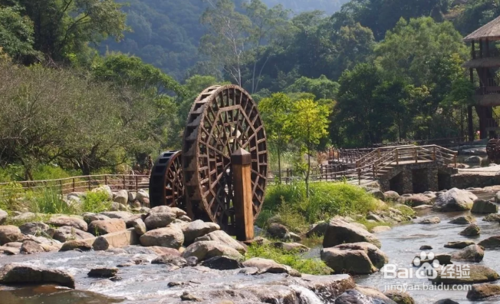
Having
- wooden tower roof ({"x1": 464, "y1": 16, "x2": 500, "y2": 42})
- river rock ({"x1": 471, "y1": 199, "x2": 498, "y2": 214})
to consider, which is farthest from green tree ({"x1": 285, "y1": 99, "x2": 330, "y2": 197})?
wooden tower roof ({"x1": 464, "y1": 16, "x2": 500, "y2": 42})

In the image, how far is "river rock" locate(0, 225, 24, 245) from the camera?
17516mm

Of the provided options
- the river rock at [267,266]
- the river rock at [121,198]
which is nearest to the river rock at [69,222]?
the river rock at [267,266]

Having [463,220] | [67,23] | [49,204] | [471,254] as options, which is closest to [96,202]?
[49,204]

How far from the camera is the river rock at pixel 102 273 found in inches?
580

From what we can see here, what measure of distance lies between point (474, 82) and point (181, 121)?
19.6 metres

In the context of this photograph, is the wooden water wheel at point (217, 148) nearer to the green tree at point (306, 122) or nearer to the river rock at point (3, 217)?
the green tree at point (306, 122)

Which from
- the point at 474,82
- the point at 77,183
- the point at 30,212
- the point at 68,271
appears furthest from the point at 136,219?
the point at 474,82

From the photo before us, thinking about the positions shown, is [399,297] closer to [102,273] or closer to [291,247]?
[102,273]

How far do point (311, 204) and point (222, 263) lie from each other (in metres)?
12.8

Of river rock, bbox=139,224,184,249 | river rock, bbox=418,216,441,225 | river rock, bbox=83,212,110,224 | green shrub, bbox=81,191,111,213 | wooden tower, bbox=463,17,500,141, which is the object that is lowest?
river rock, bbox=418,216,441,225

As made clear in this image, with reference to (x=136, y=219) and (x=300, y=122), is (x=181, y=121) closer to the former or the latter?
(x=300, y=122)

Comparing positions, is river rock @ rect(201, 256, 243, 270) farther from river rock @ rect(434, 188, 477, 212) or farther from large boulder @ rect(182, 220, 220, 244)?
river rock @ rect(434, 188, 477, 212)

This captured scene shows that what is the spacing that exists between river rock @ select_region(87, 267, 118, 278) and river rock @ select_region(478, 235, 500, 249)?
10921 mm

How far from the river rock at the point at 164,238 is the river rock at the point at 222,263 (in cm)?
237
